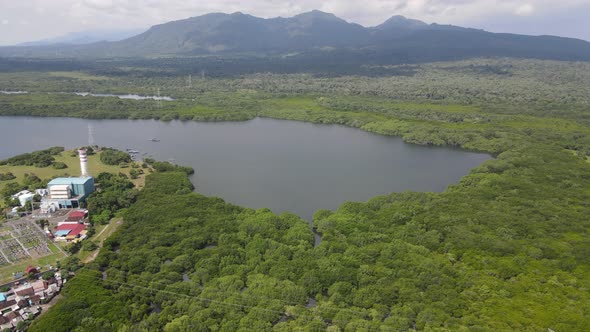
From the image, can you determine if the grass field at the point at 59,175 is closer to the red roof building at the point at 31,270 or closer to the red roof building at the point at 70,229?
the red roof building at the point at 31,270

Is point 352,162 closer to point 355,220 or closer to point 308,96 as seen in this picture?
point 355,220

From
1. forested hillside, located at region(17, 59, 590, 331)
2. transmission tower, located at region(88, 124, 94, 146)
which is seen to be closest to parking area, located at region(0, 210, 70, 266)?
forested hillside, located at region(17, 59, 590, 331)

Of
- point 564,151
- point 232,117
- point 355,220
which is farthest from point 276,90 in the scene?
point 355,220

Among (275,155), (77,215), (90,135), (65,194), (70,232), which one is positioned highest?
(90,135)

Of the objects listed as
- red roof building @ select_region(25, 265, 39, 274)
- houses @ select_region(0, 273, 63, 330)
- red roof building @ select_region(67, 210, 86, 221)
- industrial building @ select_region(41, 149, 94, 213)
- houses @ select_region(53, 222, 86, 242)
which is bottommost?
houses @ select_region(0, 273, 63, 330)

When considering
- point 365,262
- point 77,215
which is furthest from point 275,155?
point 365,262

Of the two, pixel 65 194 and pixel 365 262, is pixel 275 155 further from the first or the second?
pixel 365 262

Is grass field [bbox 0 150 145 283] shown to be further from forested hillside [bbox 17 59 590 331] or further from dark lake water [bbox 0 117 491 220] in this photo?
dark lake water [bbox 0 117 491 220]
